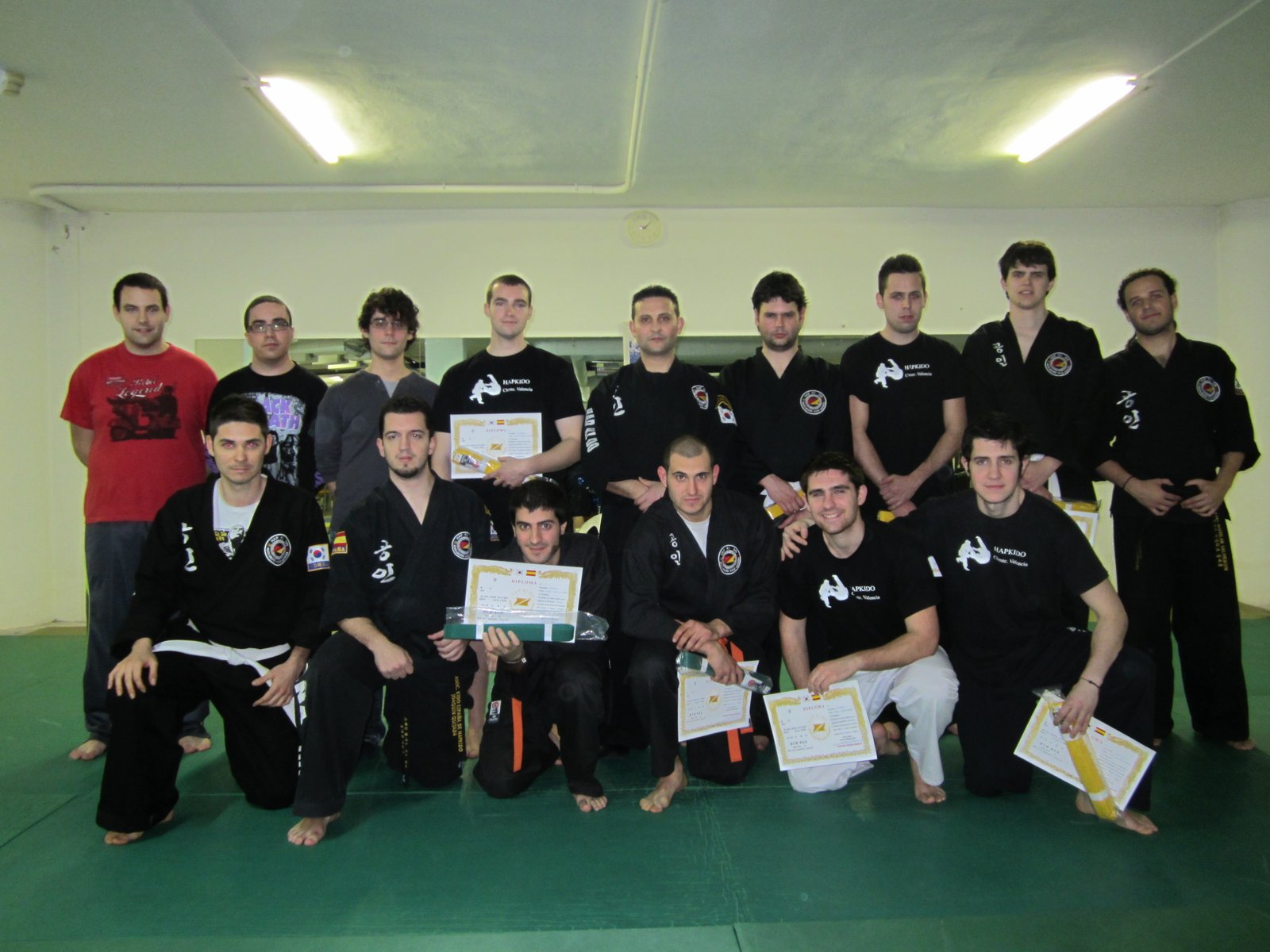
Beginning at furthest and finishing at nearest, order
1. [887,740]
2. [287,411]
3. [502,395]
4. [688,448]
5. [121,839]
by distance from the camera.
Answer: [287,411] → [502,395] → [887,740] → [688,448] → [121,839]

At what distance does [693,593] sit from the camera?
3.11m

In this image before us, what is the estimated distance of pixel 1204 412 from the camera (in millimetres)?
3480

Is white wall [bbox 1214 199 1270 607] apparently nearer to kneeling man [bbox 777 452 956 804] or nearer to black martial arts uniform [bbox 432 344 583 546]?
kneeling man [bbox 777 452 956 804]

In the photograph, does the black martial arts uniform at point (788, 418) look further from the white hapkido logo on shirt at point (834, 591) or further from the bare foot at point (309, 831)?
the bare foot at point (309, 831)

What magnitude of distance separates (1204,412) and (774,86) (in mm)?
2635

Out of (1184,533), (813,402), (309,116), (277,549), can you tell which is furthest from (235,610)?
(1184,533)

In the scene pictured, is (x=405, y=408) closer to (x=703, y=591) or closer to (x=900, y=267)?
(x=703, y=591)

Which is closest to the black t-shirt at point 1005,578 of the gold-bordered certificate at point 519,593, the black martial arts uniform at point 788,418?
the black martial arts uniform at point 788,418

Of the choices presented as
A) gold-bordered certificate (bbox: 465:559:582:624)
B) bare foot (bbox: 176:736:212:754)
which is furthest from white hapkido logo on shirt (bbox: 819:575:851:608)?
bare foot (bbox: 176:736:212:754)

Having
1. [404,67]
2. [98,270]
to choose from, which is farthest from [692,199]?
[98,270]

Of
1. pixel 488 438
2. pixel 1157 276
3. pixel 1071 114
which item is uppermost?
pixel 1071 114

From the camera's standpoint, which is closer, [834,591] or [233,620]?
[233,620]

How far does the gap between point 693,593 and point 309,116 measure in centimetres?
357

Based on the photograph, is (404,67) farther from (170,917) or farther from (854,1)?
(170,917)
